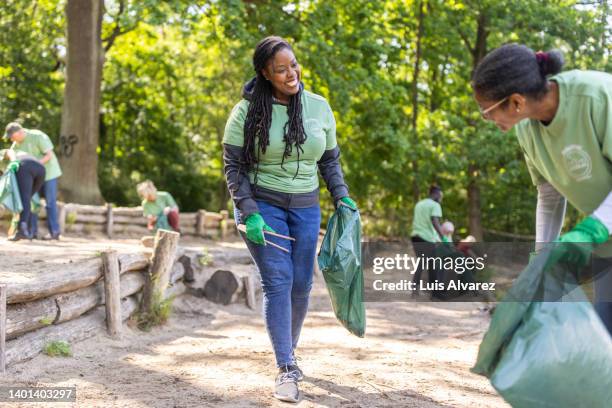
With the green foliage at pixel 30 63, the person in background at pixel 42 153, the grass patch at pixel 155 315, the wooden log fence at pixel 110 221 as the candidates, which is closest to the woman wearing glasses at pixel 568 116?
the grass patch at pixel 155 315

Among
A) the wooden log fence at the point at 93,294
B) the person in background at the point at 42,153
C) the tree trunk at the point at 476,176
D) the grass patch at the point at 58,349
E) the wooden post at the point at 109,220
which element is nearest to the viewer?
the wooden log fence at the point at 93,294

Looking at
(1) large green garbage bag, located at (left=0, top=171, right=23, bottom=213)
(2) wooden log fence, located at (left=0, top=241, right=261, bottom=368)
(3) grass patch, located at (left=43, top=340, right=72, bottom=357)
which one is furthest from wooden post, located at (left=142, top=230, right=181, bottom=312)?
(1) large green garbage bag, located at (left=0, top=171, right=23, bottom=213)

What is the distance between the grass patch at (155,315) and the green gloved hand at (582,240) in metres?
4.52

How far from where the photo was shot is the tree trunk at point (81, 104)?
47.0 feet

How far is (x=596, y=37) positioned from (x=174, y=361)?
45.7ft

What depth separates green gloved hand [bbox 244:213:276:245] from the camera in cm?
404

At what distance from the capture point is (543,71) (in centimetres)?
263

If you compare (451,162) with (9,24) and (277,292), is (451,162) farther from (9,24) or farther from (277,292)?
(277,292)

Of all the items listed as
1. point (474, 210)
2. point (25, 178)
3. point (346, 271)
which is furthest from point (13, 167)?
point (474, 210)

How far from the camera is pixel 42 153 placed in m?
10.4

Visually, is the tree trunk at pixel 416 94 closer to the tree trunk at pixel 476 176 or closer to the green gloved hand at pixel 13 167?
the tree trunk at pixel 476 176

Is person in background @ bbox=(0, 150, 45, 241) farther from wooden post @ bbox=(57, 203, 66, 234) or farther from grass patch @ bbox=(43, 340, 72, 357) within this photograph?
grass patch @ bbox=(43, 340, 72, 357)

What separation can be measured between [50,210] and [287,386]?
25.1 feet

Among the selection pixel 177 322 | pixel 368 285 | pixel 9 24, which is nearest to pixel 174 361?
pixel 177 322
